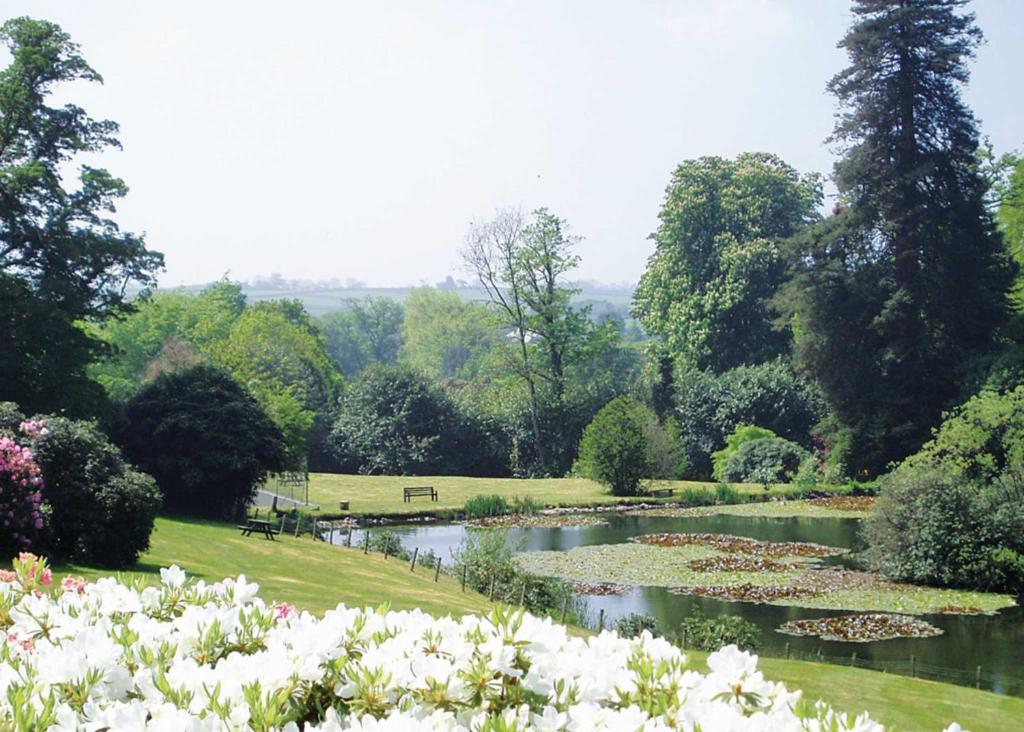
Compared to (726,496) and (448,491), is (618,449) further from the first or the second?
(448,491)

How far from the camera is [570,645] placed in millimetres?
4656

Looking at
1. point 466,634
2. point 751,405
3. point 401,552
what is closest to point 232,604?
point 466,634

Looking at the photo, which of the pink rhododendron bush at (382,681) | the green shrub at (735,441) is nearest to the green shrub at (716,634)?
the pink rhododendron bush at (382,681)

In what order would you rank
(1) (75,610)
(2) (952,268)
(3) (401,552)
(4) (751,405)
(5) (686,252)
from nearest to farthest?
A: (1) (75,610) < (3) (401,552) < (2) (952,268) < (4) (751,405) < (5) (686,252)

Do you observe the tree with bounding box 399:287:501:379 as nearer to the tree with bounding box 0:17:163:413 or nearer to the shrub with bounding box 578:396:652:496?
the shrub with bounding box 578:396:652:496

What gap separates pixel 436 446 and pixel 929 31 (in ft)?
108

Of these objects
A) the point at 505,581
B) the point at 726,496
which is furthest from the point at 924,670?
the point at 726,496

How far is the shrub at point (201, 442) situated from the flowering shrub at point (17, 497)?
15346mm

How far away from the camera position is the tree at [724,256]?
6775 cm

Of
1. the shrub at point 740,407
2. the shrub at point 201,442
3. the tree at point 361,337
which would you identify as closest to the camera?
the shrub at point 201,442

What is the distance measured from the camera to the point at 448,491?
51.9 meters

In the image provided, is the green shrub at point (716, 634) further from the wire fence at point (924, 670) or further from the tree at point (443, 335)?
the tree at point (443, 335)

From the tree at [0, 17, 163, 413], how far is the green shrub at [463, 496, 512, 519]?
51.6 ft

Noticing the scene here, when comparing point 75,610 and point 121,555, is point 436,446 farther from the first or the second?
point 75,610
